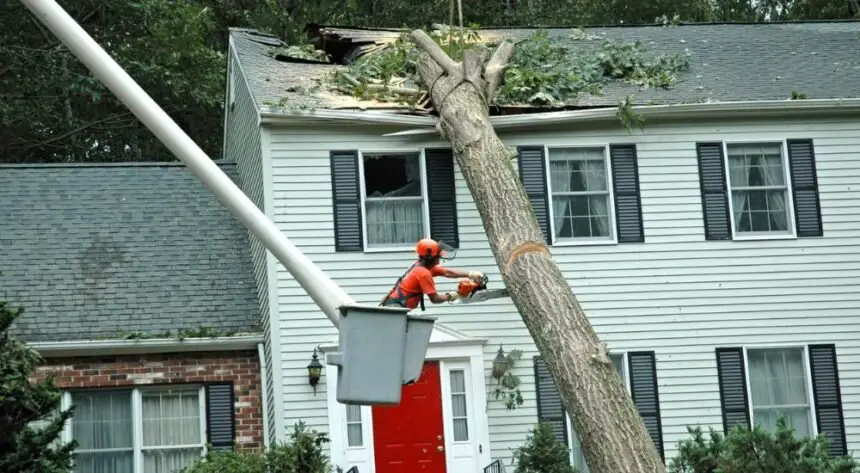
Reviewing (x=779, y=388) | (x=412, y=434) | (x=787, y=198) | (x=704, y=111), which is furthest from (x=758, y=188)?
(x=412, y=434)

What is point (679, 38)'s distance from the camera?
860 inches

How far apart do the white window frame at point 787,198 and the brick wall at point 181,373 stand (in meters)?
6.21

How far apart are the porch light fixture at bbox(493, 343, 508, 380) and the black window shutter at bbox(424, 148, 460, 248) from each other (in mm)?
1431

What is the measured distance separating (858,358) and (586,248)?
3.65 meters

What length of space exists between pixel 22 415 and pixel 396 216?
6.07 meters

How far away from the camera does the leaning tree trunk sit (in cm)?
1155

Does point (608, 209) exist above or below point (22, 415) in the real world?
above

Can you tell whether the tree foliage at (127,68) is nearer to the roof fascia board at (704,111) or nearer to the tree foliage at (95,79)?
the tree foliage at (95,79)

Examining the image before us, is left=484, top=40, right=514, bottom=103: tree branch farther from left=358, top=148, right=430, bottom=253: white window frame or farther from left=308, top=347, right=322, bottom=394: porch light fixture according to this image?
left=308, top=347, right=322, bottom=394: porch light fixture

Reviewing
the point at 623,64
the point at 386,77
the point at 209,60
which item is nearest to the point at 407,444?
the point at 386,77

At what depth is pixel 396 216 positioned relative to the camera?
17812 millimetres

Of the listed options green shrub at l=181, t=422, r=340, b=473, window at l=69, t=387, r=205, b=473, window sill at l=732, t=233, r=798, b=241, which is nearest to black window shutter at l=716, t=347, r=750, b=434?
window sill at l=732, t=233, r=798, b=241

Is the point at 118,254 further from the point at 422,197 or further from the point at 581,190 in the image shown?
the point at 581,190

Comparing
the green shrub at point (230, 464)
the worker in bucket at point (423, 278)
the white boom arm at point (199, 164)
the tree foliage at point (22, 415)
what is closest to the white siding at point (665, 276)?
the green shrub at point (230, 464)
